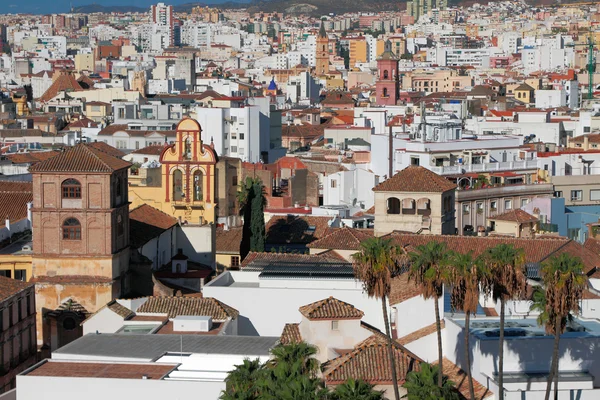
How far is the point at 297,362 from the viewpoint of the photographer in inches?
872

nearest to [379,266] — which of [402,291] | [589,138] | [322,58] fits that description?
[402,291]

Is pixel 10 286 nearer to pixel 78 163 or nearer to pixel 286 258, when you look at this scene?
pixel 78 163

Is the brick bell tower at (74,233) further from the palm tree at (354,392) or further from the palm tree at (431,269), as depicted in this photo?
the palm tree at (354,392)

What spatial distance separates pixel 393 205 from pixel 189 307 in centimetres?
1179

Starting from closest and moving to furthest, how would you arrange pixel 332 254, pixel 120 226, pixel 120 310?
1. pixel 120 310
2. pixel 120 226
3. pixel 332 254

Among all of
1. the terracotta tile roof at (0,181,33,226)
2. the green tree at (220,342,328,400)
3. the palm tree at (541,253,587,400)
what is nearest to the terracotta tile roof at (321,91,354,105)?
the terracotta tile roof at (0,181,33,226)

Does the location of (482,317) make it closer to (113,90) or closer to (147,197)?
(147,197)

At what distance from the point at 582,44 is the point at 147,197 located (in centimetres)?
16325

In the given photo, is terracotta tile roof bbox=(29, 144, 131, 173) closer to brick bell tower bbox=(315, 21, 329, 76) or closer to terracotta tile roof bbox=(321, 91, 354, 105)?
terracotta tile roof bbox=(321, 91, 354, 105)

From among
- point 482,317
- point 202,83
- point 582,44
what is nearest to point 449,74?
point 202,83

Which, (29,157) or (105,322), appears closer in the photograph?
(105,322)

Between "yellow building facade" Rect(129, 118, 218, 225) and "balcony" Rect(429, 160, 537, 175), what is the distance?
9.24 m

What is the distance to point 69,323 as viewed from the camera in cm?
3203

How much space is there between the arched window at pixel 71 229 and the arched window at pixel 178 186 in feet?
28.9
